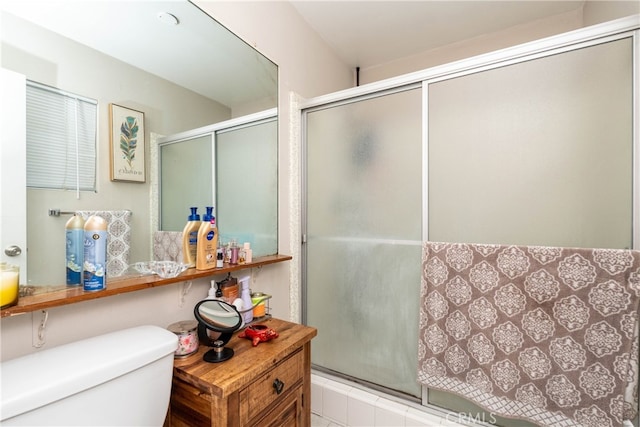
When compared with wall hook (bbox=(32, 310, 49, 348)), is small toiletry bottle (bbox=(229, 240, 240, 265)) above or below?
above

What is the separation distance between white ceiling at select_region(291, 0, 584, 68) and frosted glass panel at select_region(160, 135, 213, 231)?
1.17 meters

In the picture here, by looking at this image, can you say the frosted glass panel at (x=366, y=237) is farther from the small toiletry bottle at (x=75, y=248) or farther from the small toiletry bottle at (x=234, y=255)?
the small toiletry bottle at (x=75, y=248)

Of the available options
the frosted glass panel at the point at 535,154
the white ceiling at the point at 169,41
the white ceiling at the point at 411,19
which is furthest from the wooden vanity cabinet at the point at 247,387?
the white ceiling at the point at 411,19

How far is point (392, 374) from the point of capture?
1491 millimetres

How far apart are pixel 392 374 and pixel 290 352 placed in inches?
30.3

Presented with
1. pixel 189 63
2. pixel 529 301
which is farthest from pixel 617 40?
pixel 189 63

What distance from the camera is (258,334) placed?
103 cm

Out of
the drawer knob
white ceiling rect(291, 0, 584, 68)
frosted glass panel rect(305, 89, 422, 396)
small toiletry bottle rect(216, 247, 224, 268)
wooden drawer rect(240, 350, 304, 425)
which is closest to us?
wooden drawer rect(240, 350, 304, 425)

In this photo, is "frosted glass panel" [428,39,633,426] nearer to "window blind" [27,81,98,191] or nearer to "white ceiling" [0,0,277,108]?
"white ceiling" [0,0,277,108]

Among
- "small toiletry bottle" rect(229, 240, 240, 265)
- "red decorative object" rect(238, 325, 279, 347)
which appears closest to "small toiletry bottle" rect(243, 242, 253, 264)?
"small toiletry bottle" rect(229, 240, 240, 265)

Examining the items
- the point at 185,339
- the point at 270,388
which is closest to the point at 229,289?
the point at 185,339

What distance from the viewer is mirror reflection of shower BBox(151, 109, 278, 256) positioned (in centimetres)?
104

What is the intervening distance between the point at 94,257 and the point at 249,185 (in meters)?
0.77

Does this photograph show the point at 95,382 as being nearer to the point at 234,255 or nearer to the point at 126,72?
the point at 234,255
